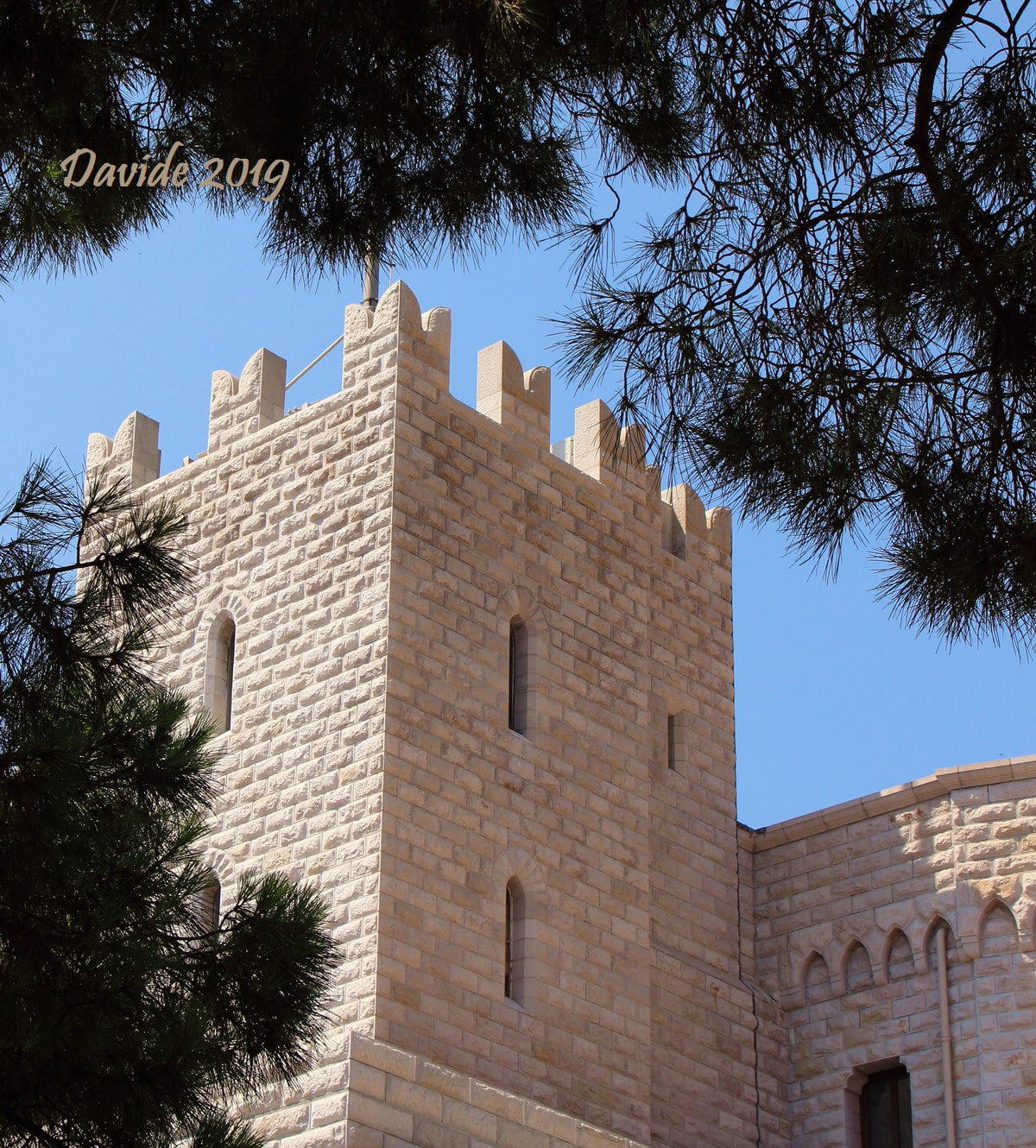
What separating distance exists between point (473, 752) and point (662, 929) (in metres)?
2.43

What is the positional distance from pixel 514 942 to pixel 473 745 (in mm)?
1314

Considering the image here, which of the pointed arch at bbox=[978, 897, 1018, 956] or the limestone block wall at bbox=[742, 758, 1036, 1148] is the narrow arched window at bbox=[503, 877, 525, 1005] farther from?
the pointed arch at bbox=[978, 897, 1018, 956]

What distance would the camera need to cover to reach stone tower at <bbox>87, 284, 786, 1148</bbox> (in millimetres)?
14031

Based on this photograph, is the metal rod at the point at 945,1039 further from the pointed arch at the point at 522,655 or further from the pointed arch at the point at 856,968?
the pointed arch at the point at 522,655

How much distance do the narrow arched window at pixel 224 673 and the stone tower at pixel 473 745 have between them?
21 mm

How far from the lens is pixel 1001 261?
298 inches

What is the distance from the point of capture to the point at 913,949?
1634cm

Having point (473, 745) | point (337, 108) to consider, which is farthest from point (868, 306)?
point (473, 745)

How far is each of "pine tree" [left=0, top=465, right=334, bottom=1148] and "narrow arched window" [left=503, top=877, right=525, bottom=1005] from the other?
7636mm

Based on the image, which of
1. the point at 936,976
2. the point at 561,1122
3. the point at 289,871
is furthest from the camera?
the point at 936,976

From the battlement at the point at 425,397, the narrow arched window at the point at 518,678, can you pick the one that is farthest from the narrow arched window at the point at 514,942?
the battlement at the point at 425,397

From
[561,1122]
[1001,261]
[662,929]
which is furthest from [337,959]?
[662,929]

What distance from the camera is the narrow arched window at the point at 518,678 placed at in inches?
616

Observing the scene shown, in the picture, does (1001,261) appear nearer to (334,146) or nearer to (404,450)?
(334,146)
